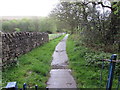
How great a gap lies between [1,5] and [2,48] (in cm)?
176

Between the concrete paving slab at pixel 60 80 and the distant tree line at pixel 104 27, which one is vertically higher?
the distant tree line at pixel 104 27

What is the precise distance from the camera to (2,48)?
4.28m

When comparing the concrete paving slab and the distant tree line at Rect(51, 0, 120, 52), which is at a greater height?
the distant tree line at Rect(51, 0, 120, 52)

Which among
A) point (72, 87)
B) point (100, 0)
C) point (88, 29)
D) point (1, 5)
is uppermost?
point (100, 0)

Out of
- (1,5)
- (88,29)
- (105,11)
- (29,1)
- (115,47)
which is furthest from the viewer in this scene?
(88,29)

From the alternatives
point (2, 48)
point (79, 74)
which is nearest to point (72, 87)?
point (79, 74)

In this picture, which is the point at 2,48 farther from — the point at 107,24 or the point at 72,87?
the point at 107,24

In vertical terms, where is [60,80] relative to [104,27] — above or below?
below

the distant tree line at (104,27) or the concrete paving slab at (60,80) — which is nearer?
the concrete paving slab at (60,80)

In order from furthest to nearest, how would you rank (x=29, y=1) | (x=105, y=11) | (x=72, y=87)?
1. (x=105, y=11)
2. (x=29, y=1)
3. (x=72, y=87)

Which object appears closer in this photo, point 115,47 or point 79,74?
point 79,74

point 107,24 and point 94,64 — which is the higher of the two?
point 107,24

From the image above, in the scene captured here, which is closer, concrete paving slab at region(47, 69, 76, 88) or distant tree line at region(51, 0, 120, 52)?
concrete paving slab at region(47, 69, 76, 88)

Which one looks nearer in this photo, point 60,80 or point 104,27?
point 60,80
